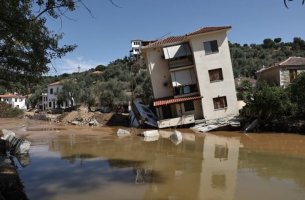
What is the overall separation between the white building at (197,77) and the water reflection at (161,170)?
36.1 feet

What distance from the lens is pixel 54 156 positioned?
23094 millimetres

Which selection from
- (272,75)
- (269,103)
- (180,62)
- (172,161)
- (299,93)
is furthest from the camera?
(272,75)

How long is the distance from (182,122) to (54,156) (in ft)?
57.8

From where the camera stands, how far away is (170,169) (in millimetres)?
17469

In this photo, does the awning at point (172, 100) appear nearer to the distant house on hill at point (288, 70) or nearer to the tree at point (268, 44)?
the distant house on hill at point (288, 70)

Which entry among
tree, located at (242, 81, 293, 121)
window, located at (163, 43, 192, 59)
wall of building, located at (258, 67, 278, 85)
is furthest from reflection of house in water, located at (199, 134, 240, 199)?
wall of building, located at (258, 67, 278, 85)

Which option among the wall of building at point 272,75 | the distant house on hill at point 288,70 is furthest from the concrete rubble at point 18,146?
the wall of building at point 272,75

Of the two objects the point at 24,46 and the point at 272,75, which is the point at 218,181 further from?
the point at 272,75

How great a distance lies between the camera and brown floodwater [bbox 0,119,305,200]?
43.3 feet

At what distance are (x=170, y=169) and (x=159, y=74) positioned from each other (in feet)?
79.4

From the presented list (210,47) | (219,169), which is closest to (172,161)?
(219,169)

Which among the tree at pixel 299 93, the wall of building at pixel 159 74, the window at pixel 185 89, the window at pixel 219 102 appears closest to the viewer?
the tree at pixel 299 93

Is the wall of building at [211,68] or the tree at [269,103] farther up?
the wall of building at [211,68]

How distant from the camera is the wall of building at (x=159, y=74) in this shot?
4066 centimetres
